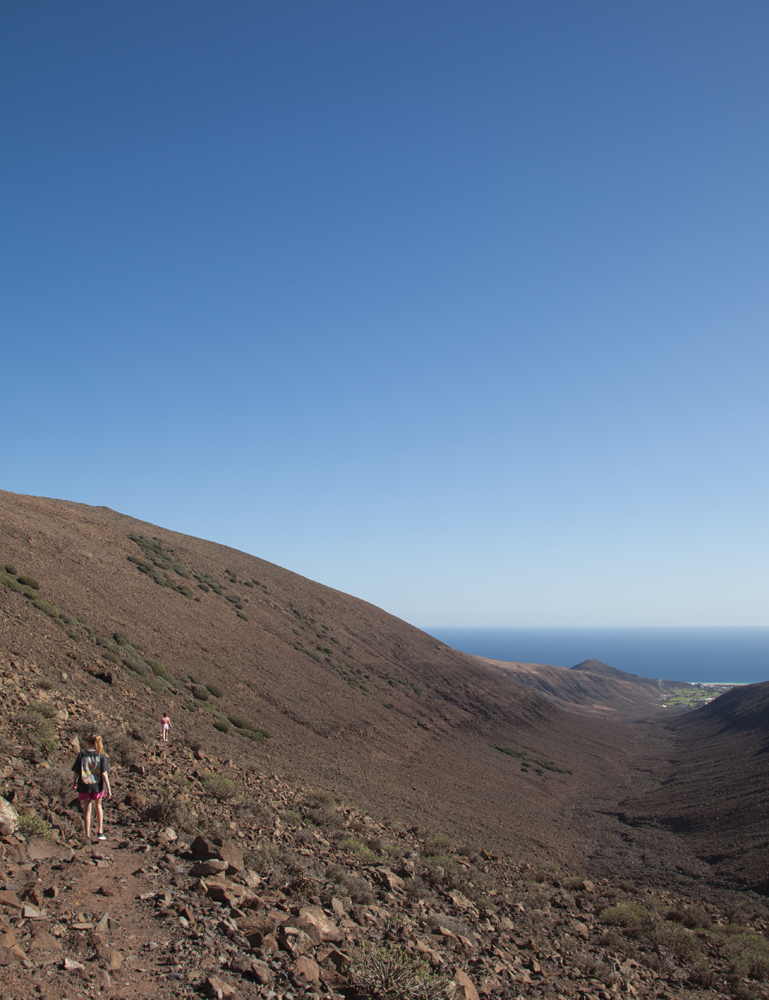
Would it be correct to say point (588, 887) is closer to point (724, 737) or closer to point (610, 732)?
point (724, 737)

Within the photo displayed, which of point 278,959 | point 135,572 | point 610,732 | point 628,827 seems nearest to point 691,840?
point 628,827

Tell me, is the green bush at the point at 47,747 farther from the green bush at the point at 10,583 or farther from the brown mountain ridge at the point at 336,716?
the green bush at the point at 10,583

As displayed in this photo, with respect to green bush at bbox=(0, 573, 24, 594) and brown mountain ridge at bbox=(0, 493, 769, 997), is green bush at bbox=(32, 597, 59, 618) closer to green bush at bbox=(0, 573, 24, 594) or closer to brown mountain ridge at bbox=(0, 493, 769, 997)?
brown mountain ridge at bbox=(0, 493, 769, 997)

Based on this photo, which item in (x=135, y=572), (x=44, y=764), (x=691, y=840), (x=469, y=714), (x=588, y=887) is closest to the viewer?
(x=44, y=764)

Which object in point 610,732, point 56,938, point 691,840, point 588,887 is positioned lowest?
point 610,732

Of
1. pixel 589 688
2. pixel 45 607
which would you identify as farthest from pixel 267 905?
pixel 589 688

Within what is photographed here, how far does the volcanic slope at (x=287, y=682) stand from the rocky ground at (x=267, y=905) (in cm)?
365

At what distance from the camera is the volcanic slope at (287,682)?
20.7m

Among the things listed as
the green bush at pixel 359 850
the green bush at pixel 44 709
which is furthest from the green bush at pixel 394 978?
the green bush at pixel 44 709

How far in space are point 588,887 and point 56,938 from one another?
16.0 metres

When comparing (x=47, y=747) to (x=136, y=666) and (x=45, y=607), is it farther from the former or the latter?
(x=45, y=607)

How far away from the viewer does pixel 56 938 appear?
19.0ft

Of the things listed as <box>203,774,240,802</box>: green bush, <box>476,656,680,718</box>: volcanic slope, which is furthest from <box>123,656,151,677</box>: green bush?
<box>476,656,680,718</box>: volcanic slope

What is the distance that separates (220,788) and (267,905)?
213 inches
